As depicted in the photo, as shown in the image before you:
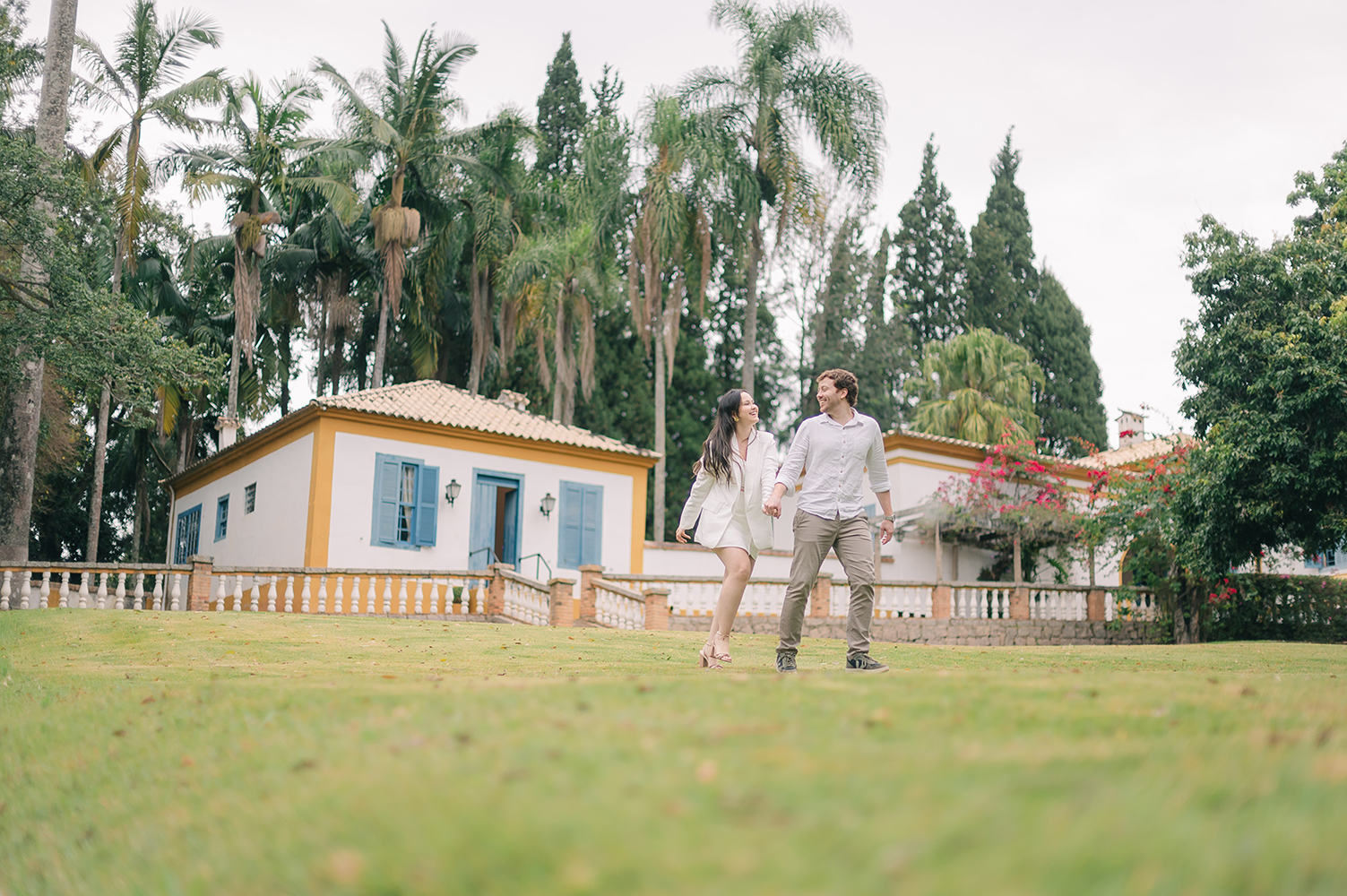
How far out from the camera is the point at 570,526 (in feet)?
76.8

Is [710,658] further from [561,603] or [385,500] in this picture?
[385,500]

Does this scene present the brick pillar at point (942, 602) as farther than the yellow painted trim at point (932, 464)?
No

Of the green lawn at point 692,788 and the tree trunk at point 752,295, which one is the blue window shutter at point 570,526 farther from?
the green lawn at point 692,788

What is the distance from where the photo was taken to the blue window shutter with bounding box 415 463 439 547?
2166 cm

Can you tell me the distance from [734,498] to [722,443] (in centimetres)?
36

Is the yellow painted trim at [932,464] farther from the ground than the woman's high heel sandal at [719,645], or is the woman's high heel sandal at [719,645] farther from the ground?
the yellow painted trim at [932,464]

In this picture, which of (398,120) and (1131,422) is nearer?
(398,120)

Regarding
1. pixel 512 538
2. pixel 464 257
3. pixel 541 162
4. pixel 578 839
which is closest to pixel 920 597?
pixel 512 538

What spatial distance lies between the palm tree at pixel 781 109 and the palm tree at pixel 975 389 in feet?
29.2

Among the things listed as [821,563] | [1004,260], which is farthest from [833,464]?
[1004,260]

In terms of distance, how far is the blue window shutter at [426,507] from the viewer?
21656mm

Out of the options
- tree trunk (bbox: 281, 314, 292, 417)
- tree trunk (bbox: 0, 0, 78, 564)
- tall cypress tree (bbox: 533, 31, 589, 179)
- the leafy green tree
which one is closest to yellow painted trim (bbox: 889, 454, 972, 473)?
the leafy green tree

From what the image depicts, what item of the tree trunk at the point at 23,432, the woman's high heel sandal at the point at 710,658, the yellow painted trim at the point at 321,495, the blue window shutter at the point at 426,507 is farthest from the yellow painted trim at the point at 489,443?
the woman's high heel sandal at the point at 710,658

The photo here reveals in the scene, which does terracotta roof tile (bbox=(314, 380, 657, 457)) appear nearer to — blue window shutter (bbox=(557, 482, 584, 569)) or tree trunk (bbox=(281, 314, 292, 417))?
blue window shutter (bbox=(557, 482, 584, 569))
